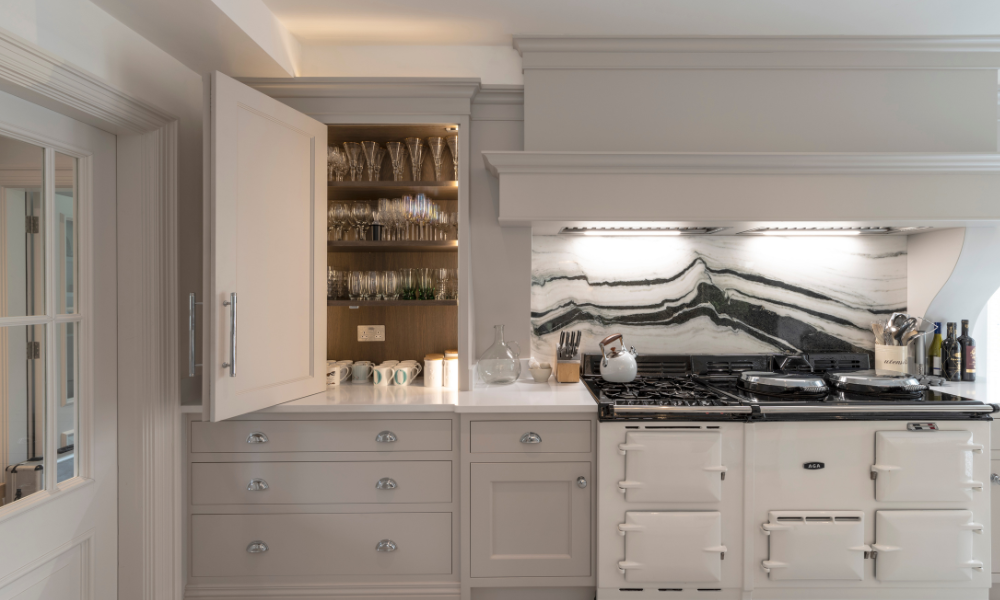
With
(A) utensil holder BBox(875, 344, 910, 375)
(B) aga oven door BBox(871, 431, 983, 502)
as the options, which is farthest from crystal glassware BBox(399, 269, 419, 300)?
(A) utensil holder BBox(875, 344, 910, 375)

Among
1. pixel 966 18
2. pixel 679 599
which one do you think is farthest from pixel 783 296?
pixel 679 599

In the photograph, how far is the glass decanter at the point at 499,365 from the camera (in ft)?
7.37

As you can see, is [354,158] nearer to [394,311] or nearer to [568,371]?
[394,311]

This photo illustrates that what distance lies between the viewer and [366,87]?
2.08 m

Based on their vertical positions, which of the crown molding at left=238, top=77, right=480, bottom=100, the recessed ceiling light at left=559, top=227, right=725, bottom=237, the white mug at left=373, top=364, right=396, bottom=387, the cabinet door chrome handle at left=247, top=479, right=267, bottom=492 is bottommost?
Answer: the cabinet door chrome handle at left=247, top=479, right=267, bottom=492

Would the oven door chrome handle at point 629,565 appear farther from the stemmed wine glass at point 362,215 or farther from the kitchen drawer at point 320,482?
the stemmed wine glass at point 362,215

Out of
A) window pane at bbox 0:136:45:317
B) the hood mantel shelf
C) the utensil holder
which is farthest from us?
the utensil holder

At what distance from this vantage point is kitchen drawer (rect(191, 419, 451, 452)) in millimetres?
1930

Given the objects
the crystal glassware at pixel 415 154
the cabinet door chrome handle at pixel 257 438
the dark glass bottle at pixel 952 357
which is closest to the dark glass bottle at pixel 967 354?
the dark glass bottle at pixel 952 357

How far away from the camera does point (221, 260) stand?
5.48 feet

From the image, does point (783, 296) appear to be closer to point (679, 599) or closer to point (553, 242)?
point (553, 242)

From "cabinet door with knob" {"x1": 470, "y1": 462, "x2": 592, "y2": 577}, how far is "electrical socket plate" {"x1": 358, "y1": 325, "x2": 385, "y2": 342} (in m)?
0.83

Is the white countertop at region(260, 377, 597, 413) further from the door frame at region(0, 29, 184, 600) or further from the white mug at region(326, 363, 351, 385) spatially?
the door frame at region(0, 29, 184, 600)

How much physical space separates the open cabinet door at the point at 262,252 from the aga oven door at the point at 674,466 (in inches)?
49.8
